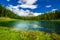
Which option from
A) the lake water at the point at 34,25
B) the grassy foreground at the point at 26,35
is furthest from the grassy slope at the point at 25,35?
the lake water at the point at 34,25

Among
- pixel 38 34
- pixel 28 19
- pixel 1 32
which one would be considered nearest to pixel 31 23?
pixel 28 19

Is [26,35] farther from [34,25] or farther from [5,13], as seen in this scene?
[5,13]

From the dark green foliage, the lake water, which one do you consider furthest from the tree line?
the lake water

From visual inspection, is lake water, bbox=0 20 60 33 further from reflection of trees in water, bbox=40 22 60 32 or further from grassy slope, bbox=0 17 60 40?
grassy slope, bbox=0 17 60 40

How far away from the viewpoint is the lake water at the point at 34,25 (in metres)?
3.03

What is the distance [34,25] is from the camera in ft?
10.2

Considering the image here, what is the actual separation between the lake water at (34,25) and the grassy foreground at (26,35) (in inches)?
4.2

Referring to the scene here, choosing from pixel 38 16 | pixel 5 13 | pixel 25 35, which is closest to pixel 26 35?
pixel 25 35

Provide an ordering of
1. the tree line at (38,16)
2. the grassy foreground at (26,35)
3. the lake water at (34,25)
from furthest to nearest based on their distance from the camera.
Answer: the tree line at (38,16) → the lake water at (34,25) → the grassy foreground at (26,35)

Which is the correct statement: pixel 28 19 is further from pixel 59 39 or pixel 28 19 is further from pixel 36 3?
pixel 59 39

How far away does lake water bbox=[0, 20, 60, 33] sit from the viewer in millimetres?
3031

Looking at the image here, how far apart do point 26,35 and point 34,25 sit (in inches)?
13.3

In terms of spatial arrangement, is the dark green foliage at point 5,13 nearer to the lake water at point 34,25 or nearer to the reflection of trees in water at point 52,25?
the lake water at point 34,25

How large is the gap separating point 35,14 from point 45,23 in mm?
362
